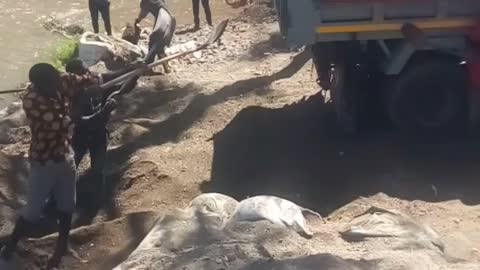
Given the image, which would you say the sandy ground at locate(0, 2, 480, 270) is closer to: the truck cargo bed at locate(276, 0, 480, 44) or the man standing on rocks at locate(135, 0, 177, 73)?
the man standing on rocks at locate(135, 0, 177, 73)

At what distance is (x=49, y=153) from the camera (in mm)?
7797

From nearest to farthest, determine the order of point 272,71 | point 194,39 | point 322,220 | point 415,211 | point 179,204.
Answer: point 322,220 → point 415,211 → point 179,204 → point 272,71 → point 194,39

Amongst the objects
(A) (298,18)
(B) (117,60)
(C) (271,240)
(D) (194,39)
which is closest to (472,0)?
(A) (298,18)

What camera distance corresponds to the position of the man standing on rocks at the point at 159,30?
13.9 metres

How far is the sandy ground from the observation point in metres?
8.70

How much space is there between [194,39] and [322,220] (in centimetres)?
827

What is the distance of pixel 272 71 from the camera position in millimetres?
13805

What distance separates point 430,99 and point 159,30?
5194 mm

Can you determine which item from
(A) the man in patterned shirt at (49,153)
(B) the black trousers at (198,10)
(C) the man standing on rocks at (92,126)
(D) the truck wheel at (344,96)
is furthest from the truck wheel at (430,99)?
(B) the black trousers at (198,10)

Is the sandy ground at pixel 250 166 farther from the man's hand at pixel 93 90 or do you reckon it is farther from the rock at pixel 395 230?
the man's hand at pixel 93 90

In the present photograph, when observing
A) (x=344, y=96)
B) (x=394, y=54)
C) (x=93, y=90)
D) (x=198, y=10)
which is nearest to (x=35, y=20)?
(x=198, y=10)

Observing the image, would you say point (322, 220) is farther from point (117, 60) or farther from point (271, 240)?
point (117, 60)

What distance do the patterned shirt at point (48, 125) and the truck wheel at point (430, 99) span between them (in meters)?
4.02

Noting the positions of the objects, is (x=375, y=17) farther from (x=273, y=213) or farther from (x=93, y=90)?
(x=273, y=213)
